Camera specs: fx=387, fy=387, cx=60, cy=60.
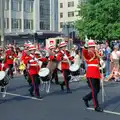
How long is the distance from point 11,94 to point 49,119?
15.8 feet

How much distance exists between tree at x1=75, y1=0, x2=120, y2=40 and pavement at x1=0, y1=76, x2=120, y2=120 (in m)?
25.1

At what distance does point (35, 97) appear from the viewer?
1263 centimetres

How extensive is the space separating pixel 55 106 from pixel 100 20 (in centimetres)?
3037

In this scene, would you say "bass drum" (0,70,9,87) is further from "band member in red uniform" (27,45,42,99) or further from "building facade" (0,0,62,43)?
"building facade" (0,0,62,43)

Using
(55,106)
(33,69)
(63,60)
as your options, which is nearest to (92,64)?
(55,106)

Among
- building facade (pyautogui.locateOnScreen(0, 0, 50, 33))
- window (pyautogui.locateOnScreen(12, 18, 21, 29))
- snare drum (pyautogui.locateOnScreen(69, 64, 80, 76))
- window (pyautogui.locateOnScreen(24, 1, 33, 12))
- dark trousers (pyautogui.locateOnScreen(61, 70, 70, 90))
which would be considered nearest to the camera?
dark trousers (pyautogui.locateOnScreen(61, 70, 70, 90))

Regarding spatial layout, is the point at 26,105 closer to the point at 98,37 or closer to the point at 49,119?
the point at 49,119

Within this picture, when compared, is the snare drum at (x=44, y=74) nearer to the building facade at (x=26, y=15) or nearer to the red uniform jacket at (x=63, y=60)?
the red uniform jacket at (x=63, y=60)

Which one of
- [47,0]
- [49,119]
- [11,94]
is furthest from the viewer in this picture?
[47,0]

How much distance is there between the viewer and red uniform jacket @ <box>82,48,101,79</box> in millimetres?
10002

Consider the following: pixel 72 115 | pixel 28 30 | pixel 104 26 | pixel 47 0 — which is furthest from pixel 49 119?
pixel 47 0

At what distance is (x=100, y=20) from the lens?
40.5 m

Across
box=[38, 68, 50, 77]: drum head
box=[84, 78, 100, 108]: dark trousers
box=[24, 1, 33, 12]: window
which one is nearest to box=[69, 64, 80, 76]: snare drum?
box=[38, 68, 50, 77]: drum head

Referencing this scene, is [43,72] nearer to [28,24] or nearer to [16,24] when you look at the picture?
[16,24]
